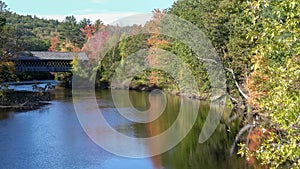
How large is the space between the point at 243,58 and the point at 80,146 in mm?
10610

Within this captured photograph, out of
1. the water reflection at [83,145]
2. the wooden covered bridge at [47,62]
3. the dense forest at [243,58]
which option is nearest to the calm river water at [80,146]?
the water reflection at [83,145]

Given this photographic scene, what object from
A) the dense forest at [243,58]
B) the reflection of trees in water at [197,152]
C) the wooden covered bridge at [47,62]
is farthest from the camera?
the wooden covered bridge at [47,62]

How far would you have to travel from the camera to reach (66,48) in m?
62.5

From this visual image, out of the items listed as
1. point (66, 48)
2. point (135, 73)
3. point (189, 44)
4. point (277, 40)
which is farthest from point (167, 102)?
point (66, 48)

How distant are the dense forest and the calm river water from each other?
138 cm

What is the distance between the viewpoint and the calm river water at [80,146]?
1446 cm

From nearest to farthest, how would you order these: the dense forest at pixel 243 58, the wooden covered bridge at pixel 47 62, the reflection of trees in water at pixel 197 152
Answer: the dense forest at pixel 243 58 → the reflection of trees in water at pixel 197 152 → the wooden covered bridge at pixel 47 62

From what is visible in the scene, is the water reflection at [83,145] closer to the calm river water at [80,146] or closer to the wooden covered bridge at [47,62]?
the calm river water at [80,146]

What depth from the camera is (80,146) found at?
1716 centimetres

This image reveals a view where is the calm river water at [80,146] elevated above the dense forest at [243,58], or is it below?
below

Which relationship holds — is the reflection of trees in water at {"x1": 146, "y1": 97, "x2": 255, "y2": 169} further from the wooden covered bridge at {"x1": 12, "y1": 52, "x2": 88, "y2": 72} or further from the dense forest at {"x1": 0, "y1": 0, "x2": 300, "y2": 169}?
the wooden covered bridge at {"x1": 12, "y1": 52, "x2": 88, "y2": 72}

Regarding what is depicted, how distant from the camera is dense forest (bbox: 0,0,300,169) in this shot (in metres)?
4.92

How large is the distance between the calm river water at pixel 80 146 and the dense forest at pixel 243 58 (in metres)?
1.38

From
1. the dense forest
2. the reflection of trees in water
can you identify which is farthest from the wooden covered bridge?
the reflection of trees in water
